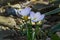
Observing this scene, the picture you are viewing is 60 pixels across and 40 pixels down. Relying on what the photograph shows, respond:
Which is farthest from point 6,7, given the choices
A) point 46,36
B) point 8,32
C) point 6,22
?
point 46,36

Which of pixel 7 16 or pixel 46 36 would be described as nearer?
pixel 46 36

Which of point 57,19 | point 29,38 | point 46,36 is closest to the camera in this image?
point 29,38

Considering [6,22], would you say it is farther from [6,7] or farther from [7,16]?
[6,7]

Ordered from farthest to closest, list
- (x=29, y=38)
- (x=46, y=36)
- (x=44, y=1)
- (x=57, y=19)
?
1. (x=44, y=1)
2. (x=57, y=19)
3. (x=46, y=36)
4. (x=29, y=38)

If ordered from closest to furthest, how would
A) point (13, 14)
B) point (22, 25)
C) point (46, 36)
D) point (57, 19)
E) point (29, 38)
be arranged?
point (29, 38) < point (46, 36) < point (22, 25) < point (57, 19) < point (13, 14)

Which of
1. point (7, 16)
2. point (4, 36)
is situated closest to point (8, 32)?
point (4, 36)

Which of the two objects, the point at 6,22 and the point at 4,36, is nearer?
the point at 4,36

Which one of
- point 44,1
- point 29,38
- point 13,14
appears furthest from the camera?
point 44,1

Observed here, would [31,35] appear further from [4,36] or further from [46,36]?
[4,36]

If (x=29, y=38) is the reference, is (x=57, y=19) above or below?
below
